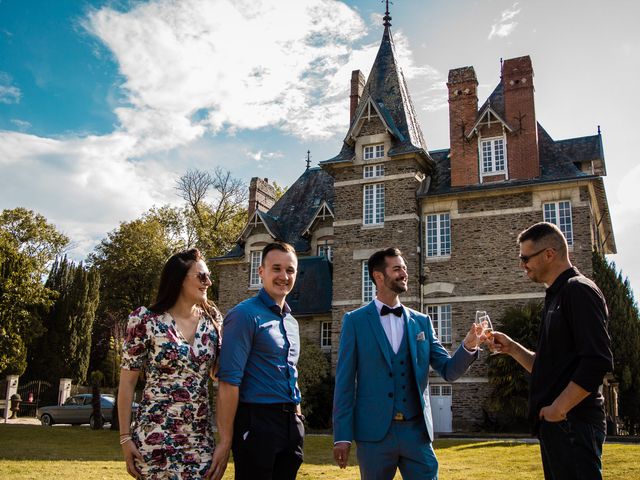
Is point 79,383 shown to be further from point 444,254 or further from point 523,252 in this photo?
point 523,252

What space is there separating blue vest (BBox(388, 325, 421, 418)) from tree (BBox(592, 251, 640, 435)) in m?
20.6

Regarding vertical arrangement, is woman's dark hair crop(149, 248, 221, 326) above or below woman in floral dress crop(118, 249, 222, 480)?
above

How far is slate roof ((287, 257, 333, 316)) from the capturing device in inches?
1110

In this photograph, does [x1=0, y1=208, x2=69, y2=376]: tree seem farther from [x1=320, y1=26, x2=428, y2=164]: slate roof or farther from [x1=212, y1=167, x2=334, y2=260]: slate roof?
[x1=320, y1=26, x2=428, y2=164]: slate roof

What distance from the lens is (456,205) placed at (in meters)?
25.3

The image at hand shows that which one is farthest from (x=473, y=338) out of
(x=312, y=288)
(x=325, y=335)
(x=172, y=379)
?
(x=312, y=288)

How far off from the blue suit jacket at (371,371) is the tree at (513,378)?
17.0 meters

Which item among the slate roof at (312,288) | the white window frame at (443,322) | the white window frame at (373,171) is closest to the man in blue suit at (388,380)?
the white window frame at (443,322)

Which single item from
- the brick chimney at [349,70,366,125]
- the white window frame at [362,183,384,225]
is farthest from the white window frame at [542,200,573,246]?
the brick chimney at [349,70,366,125]

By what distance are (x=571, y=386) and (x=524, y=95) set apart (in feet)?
77.9

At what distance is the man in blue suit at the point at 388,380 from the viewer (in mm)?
4582

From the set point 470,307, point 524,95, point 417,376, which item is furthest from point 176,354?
point 524,95

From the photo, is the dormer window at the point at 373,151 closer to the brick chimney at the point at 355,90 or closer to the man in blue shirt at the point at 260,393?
the brick chimney at the point at 355,90

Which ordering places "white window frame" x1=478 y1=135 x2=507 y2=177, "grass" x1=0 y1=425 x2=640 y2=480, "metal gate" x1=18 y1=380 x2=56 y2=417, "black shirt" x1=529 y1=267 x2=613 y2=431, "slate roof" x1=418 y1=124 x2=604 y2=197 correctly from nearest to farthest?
"black shirt" x1=529 y1=267 x2=613 y2=431
"grass" x1=0 y1=425 x2=640 y2=480
"slate roof" x1=418 y1=124 x2=604 y2=197
"white window frame" x1=478 y1=135 x2=507 y2=177
"metal gate" x1=18 y1=380 x2=56 y2=417
